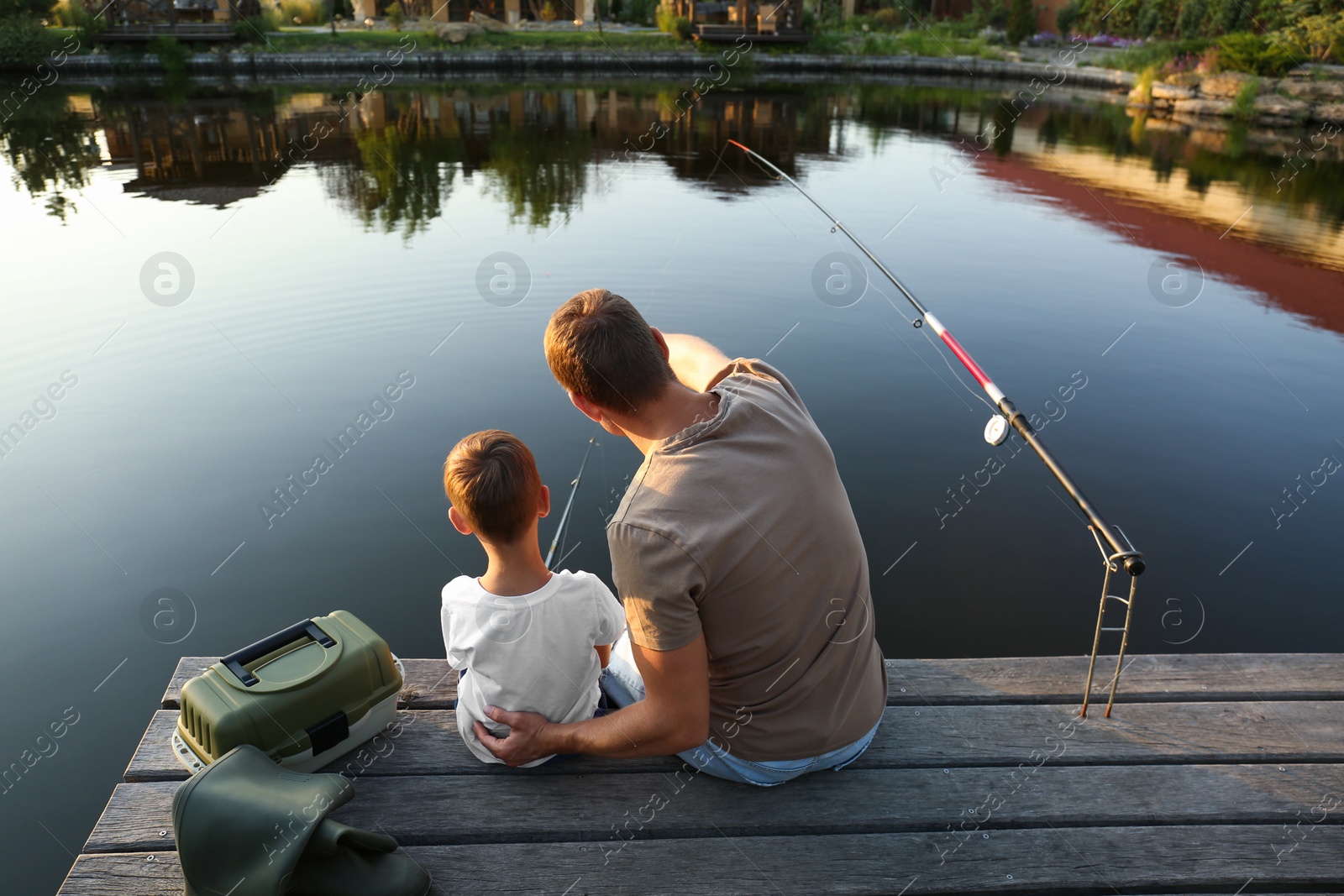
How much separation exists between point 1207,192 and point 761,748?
45.2 ft

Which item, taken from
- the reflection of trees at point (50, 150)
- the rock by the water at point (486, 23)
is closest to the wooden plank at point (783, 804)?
the reflection of trees at point (50, 150)

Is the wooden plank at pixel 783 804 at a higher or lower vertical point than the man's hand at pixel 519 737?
lower

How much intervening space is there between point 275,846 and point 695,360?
1.32 m

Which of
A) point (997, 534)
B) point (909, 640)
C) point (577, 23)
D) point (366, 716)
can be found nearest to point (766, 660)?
point (366, 716)

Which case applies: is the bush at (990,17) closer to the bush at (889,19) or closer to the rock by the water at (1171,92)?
the bush at (889,19)

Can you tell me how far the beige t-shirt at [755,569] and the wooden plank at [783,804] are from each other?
14 cm

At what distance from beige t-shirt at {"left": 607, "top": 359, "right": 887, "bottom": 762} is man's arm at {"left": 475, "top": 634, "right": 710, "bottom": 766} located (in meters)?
0.05

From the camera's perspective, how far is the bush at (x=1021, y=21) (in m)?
30.0

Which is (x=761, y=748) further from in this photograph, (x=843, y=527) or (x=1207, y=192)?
(x=1207, y=192)

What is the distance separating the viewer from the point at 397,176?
482 inches

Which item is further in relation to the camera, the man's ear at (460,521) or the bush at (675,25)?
the bush at (675,25)

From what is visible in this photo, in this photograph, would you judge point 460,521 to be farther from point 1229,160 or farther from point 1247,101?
point 1247,101

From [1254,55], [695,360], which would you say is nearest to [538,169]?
[695,360]

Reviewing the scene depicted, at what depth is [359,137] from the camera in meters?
15.3
